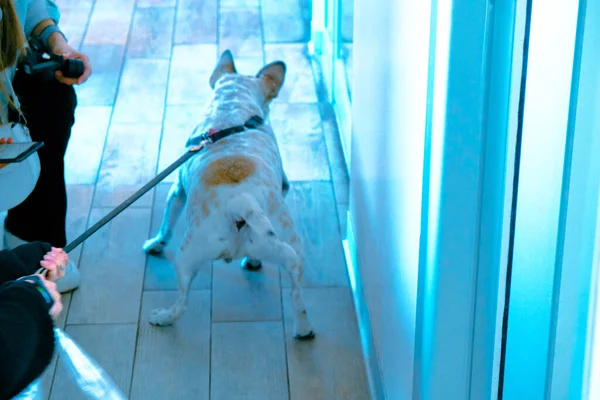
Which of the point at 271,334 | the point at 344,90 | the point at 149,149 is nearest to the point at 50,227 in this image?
the point at 271,334

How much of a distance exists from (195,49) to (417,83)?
124 inches

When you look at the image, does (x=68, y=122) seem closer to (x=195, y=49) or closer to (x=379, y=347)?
(x=379, y=347)

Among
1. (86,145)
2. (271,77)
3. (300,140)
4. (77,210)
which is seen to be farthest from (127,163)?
(271,77)

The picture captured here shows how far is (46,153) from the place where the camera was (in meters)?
2.47

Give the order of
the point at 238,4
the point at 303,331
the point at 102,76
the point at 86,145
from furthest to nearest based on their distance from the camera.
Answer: the point at 238,4
the point at 102,76
the point at 86,145
the point at 303,331

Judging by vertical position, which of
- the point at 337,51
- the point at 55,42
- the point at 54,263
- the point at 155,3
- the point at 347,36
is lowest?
the point at 155,3

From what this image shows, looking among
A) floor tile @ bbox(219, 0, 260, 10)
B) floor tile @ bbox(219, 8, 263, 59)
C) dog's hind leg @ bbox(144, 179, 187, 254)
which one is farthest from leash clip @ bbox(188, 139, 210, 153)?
floor tile @ bbox(219, 0, 260, 10)

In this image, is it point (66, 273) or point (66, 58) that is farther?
point (66, 273)

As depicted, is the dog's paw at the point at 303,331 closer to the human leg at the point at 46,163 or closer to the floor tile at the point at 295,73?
the human leg at the point at 46,163

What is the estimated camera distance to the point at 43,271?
1462 millimetres

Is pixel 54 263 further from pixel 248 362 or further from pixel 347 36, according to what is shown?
pixel 347 36

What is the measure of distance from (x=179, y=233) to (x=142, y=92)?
1.32 meters

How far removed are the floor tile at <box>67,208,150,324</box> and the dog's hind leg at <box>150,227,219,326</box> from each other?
169 millimetres

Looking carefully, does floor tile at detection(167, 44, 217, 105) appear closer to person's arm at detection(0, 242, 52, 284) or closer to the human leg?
the human leg
